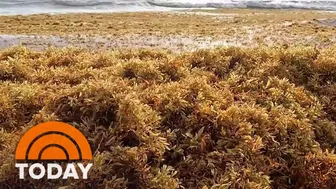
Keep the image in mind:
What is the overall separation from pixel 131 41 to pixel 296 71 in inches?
387

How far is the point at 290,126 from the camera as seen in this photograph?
3.81m

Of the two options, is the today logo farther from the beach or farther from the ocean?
the ocean

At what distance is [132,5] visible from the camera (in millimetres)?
37281

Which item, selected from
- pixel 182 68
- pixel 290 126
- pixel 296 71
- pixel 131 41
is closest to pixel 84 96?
pixel 182 68

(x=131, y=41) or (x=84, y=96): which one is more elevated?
(x=84, y=96)

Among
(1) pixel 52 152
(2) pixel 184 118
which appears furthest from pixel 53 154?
(2) pixel 184 118

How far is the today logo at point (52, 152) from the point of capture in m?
3.11

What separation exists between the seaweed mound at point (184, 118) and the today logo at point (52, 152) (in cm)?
6

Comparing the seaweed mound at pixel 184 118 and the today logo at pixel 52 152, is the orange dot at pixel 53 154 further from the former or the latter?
the seaweed mound at pixel 184 118

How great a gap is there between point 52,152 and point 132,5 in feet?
115

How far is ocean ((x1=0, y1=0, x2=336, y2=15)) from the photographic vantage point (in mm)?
33750

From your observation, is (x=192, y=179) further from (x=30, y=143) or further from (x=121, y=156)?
(x=30, y=143)

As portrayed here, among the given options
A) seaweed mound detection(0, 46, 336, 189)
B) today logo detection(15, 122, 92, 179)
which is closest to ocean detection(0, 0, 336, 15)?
seaweed mound detection(0, 46, 336, 189)

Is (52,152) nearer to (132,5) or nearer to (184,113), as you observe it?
(184,113)
